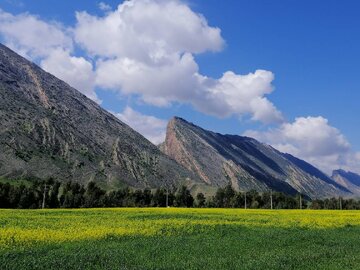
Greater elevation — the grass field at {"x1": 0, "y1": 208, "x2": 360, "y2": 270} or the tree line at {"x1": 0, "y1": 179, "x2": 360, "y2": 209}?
the tree line at {"x1": 0, "y1": 179, "x2": 360, "y2": 209}

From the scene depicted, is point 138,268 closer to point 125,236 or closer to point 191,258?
point 191,258

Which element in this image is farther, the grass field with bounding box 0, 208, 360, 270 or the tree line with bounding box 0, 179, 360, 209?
the tree line with bounding box 0, 179, 360, 209

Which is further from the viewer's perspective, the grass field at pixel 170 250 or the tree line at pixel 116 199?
the tree line at pixel 116 199

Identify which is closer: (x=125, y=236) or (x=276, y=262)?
(x=276, y=262)

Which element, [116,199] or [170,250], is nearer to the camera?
[170,250]

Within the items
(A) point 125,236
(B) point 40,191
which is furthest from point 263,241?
(B) point 40,191

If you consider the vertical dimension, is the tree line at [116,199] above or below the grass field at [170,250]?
above

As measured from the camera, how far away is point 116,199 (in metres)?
150

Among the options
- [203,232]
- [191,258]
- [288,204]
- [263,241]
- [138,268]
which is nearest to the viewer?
[138,268]

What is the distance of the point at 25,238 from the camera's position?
26.5 m

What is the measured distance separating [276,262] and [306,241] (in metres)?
11.7

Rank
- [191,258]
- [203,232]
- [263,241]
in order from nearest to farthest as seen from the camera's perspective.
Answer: [191,258]
[263,241]
[203,232]

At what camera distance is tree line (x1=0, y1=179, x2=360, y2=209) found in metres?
128

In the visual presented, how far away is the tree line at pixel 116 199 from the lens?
5039 inches
